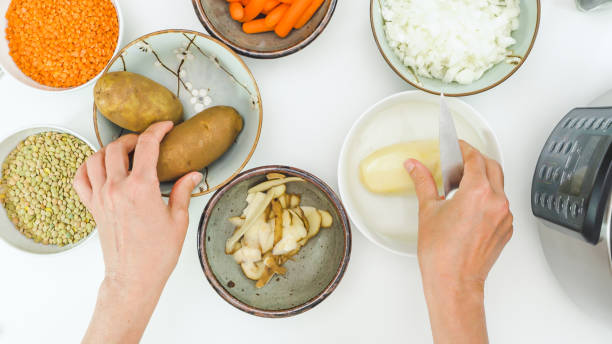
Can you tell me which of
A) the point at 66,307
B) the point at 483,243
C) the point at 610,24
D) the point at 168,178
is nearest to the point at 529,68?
the point at 610,24

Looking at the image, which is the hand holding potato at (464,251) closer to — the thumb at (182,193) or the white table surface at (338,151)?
the white table surface at (338,151)

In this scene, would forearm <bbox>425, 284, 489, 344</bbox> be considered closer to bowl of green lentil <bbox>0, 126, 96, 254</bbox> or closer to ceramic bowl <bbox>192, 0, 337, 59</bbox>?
ceramic bowl <bbox>192, 0, 337, 59</bbox>

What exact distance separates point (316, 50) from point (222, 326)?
0.63 m

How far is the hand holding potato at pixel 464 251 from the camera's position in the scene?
28.1 inches

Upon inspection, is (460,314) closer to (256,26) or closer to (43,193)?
(256,26)

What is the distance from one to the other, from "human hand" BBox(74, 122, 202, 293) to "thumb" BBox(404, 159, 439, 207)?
0.41 metres

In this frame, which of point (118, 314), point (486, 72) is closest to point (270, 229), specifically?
point (118, 314)

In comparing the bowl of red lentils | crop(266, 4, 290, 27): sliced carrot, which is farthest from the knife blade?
the bowl of red lentils

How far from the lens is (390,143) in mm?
915

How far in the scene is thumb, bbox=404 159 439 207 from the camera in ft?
2.57

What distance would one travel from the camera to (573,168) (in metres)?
0.75

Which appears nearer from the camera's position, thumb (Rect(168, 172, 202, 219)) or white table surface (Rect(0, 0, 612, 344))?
thumb (Rect(168, 172, 202, 219))

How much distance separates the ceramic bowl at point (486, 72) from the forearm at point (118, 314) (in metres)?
0.61

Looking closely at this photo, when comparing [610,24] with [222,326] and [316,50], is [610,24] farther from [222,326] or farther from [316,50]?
[222,326]
